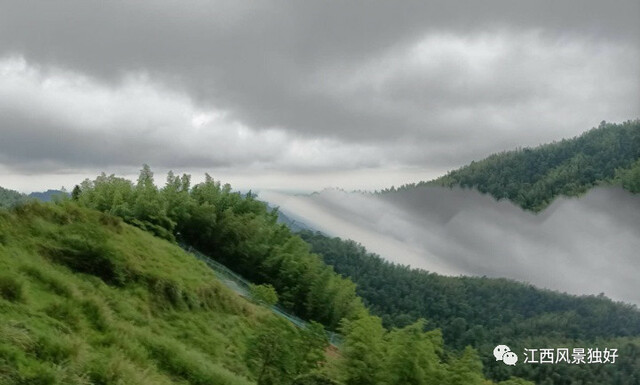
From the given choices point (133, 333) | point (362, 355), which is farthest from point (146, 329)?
point (362, 355)

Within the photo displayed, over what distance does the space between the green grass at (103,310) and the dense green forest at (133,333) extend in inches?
1.4

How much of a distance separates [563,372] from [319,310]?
103 metres

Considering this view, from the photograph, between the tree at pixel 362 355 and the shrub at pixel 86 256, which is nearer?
the tree at pixel 362 355

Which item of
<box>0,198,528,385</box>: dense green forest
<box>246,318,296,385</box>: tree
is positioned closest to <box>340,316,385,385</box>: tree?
<box>0,198,528,385</box>: dense green forest

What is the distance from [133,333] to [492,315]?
581 feet

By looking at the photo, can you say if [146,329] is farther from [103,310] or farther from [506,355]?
[506,355]

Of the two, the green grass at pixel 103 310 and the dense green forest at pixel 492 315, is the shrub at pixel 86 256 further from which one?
the dense green forest at pixel 492 315

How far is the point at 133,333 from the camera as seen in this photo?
1294 centimetres

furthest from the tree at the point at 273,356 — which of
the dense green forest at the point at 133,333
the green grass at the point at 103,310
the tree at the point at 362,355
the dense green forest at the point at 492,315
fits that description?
the dense green forest at the point at 492,315

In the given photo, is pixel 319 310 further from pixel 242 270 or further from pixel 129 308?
pixel 129 308

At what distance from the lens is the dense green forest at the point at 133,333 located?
394 inches

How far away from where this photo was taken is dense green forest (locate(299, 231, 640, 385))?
12725 cm

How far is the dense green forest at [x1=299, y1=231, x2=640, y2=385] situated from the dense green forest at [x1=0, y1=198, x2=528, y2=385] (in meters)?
104

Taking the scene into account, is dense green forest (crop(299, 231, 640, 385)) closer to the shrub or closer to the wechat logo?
the wechat logo
